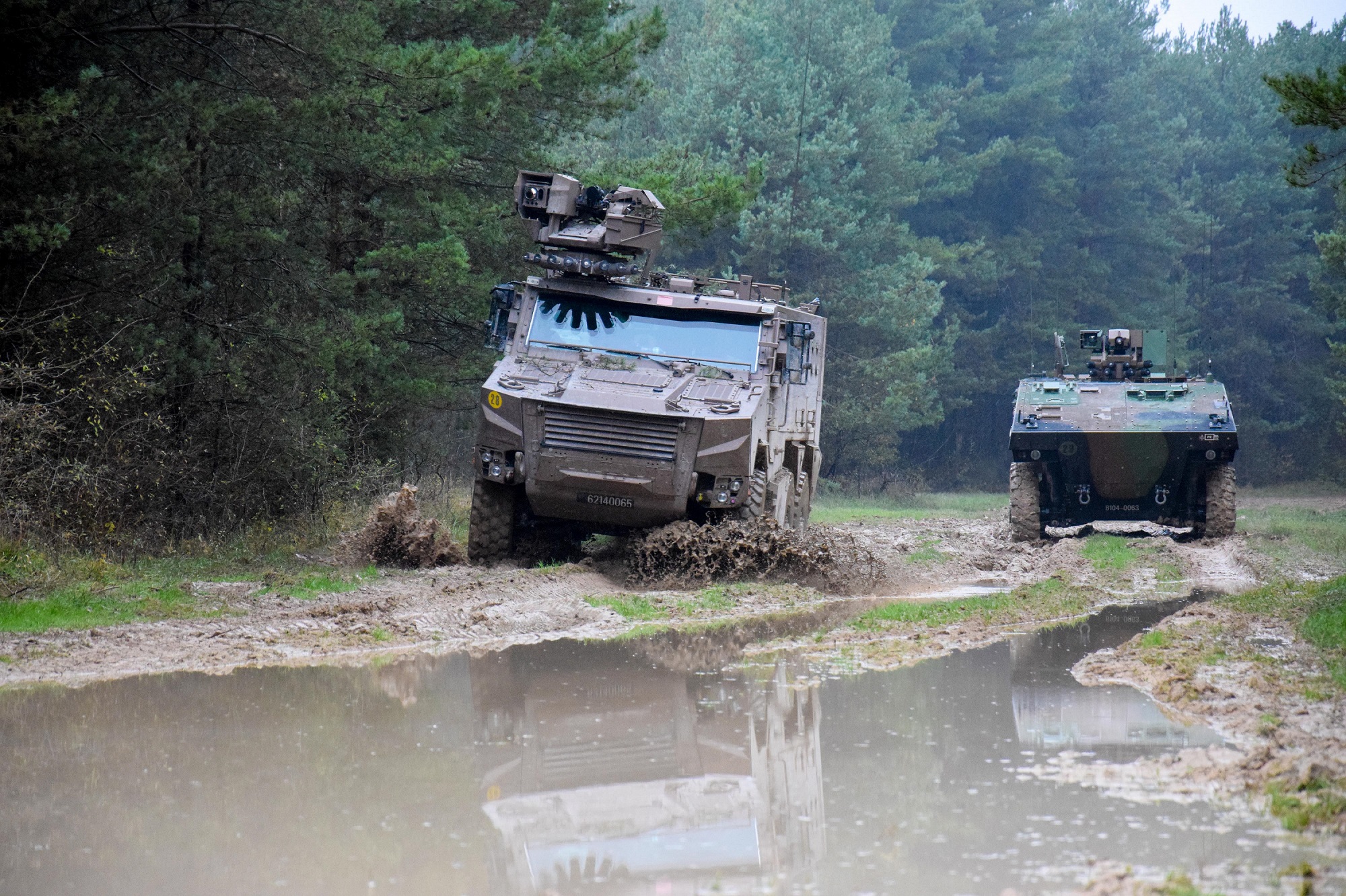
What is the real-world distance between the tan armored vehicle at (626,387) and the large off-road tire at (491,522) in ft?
0.04

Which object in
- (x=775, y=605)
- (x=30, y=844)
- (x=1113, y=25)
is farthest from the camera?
(x=1113, y=25)

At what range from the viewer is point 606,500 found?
11969 mm

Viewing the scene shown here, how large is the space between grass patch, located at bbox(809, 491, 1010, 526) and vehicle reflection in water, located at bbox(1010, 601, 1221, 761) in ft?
41.6

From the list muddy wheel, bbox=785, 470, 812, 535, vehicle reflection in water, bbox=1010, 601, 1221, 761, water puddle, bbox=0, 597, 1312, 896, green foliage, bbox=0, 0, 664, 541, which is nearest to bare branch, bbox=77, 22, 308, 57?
green foliage, bbox=0, 0, 664, 541

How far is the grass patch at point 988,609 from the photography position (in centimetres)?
1038

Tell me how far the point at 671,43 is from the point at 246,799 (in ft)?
131

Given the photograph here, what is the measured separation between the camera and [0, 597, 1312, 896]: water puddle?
4758 mm

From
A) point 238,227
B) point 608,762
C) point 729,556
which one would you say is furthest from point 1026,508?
point 608,762

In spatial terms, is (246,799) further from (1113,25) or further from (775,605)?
(1113,25)

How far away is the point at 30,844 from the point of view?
16.5ft

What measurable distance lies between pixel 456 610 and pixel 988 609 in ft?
13.2

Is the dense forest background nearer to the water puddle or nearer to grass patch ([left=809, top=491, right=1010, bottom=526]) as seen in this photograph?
grass patch ([left=809, top=491, right=1010, bottom=526])

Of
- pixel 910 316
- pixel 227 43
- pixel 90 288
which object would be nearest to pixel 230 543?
pixel 90 288

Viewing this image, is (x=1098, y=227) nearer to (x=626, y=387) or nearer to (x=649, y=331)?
(x=649, y=331)
